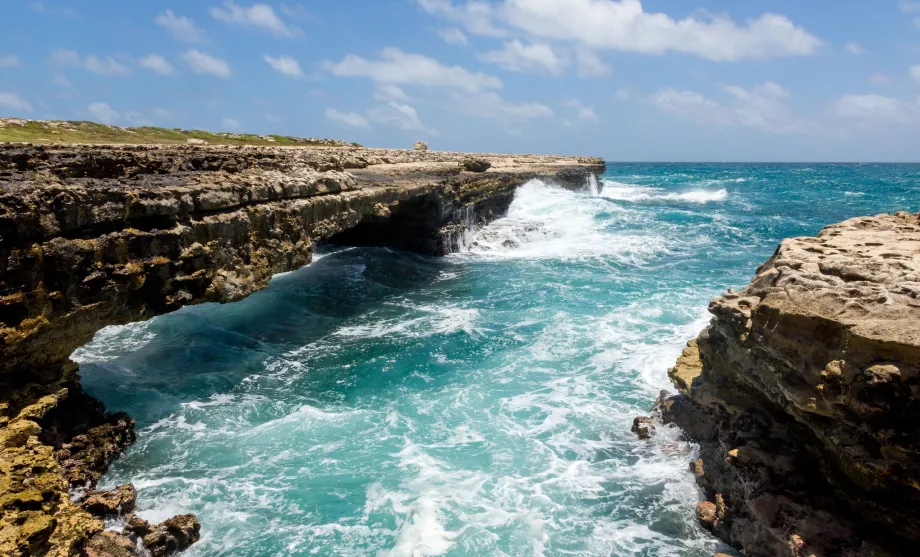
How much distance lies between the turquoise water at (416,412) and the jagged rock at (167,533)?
18 centimetres

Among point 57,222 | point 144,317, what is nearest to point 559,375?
point 144,317

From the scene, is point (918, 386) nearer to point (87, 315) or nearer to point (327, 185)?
point (87, 315)

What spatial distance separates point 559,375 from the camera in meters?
11.2

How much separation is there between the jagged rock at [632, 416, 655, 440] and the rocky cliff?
21.6 ft

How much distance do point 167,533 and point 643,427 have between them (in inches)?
270

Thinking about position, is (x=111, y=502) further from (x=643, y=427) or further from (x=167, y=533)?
(x=643, y=427)

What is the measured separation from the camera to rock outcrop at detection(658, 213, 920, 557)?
A: 4520 mm

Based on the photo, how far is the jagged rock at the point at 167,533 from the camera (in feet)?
20.0

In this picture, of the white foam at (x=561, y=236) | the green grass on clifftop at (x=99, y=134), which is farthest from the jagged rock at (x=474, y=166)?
the green grass on clifftop at (x=99, y=134)

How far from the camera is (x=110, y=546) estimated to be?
574 centimetres

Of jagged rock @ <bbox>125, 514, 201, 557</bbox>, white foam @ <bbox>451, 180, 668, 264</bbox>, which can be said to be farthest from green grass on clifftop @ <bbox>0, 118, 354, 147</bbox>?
white foam @ <bbox>451, 180, 668, 264</bbox>

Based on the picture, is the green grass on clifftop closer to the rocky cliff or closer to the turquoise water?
the rocky cliff

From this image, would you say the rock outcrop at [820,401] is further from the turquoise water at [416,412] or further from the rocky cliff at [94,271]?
the rocky cliff at [94,271]

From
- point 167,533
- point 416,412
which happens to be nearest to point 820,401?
point 416,412
